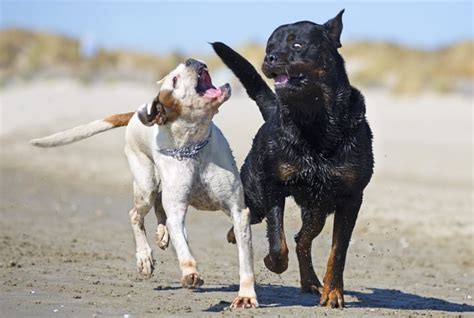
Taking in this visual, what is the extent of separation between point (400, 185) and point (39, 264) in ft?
29.9

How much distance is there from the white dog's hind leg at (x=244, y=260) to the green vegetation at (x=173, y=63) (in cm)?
2121

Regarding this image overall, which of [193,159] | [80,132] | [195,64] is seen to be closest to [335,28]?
[195,64]

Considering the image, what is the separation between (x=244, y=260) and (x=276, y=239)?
1.56 feet

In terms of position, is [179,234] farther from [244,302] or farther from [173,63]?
[173,63]

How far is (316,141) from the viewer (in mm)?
7547

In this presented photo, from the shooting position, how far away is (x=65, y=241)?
34.7ft

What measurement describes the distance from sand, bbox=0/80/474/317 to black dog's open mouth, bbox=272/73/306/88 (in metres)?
1.47

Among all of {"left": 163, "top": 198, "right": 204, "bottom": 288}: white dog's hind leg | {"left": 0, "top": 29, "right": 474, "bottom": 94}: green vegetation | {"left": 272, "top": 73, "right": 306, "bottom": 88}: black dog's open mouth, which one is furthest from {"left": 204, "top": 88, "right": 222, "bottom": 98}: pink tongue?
{"left": 0, "top": 29, "right": 474, "bottom": 94}: green vegetation

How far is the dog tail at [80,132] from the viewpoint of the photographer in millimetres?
8414

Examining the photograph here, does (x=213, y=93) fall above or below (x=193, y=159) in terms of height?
above

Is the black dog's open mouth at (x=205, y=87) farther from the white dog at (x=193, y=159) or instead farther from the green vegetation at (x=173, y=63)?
the green vegetation at (x=173, y=63)

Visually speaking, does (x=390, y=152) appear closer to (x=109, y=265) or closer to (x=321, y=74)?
(x=109, y=265)

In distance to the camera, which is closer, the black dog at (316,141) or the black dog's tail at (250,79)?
the black dog at (316,141)

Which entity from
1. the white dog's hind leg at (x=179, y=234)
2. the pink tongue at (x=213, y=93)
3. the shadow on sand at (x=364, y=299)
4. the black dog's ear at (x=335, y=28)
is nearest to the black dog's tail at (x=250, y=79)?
the black dog's ear at (x=335, y=28)
